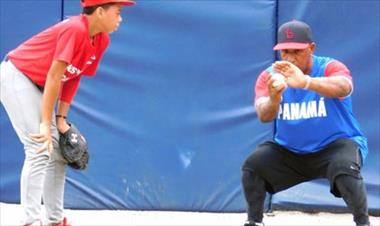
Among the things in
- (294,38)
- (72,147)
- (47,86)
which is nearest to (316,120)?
(294,38)

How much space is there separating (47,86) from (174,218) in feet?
7.19

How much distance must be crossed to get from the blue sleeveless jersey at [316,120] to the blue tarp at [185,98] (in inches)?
59.1

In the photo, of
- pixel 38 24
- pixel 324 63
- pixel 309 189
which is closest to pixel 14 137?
pixel 38 24

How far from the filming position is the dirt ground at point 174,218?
20.4 ft

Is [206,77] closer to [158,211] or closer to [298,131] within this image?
[158,211]

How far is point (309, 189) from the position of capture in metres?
6.68

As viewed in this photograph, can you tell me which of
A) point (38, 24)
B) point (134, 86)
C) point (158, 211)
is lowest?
point (158, 211)

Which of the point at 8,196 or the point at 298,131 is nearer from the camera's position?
the point at 298,131

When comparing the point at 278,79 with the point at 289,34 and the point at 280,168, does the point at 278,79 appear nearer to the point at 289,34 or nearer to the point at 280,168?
the point at 289,34

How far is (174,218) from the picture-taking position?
6457 millimetres

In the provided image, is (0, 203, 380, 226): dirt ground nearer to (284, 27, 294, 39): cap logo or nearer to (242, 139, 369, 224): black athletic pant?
(242, 139, 369, 224): black athletic pant

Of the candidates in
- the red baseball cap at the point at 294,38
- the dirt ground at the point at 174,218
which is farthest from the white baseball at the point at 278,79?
the dirt ground at the point at 174,218

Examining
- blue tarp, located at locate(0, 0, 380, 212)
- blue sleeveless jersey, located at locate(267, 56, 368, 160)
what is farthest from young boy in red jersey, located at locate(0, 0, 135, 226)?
blue tarp, located at locate(0, 0, 380, 212)

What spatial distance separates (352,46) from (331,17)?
28 cm
